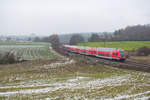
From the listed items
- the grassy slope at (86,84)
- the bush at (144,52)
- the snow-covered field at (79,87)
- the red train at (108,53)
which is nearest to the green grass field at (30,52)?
the red train at (108,53)

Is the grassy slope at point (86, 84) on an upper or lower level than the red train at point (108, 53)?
lower

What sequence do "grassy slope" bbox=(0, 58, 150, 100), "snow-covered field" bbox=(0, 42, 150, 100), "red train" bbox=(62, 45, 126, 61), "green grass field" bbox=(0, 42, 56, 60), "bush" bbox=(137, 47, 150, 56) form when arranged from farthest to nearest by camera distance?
1. "green grass field" bbox=(0, 42, 56, 60)
2. "bush" bbox=(137, 47, 150, 56)
3. "red train" bbox=(62, 45, 126, 61)
4. "grassy slope" bbox=(0, 58, 150, 100)
5. "snow-covered field" bbox=(0, 42, 150, 100)

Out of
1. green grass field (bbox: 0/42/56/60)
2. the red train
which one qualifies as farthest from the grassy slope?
green grass field (bbox: 0/42/56/60)

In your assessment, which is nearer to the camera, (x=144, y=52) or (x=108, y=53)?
(x=108, y=53)

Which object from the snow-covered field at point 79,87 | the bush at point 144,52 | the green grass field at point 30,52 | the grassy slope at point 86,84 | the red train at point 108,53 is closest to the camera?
the snow-covered field at point 79,87

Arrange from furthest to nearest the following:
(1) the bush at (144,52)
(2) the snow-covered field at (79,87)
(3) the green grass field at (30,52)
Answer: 1. (3) the green grass field at (30,52)
2. (1) the bush at (144,52)
3. (2) the snow-covered field at (79,87)

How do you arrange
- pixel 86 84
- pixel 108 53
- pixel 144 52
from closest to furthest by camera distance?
1. pixel 86 84
2. pixel 108 53
3. pixel 144 52

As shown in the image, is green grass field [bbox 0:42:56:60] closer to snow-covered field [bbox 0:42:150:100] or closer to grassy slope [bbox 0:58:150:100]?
grassy slope [bbox 0:58:150:100]

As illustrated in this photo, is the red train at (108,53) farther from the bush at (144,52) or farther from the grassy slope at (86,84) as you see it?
the bush at (144,52)

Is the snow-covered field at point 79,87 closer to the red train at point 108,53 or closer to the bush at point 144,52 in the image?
the red train at point 108,53

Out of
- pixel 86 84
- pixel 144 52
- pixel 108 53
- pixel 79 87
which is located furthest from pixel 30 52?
pixel 79 87

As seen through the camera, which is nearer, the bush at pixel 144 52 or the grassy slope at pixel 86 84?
the grassy slope at pixel 86 84

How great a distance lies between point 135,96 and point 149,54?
1691 inches

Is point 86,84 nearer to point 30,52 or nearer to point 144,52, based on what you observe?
point 144,52
